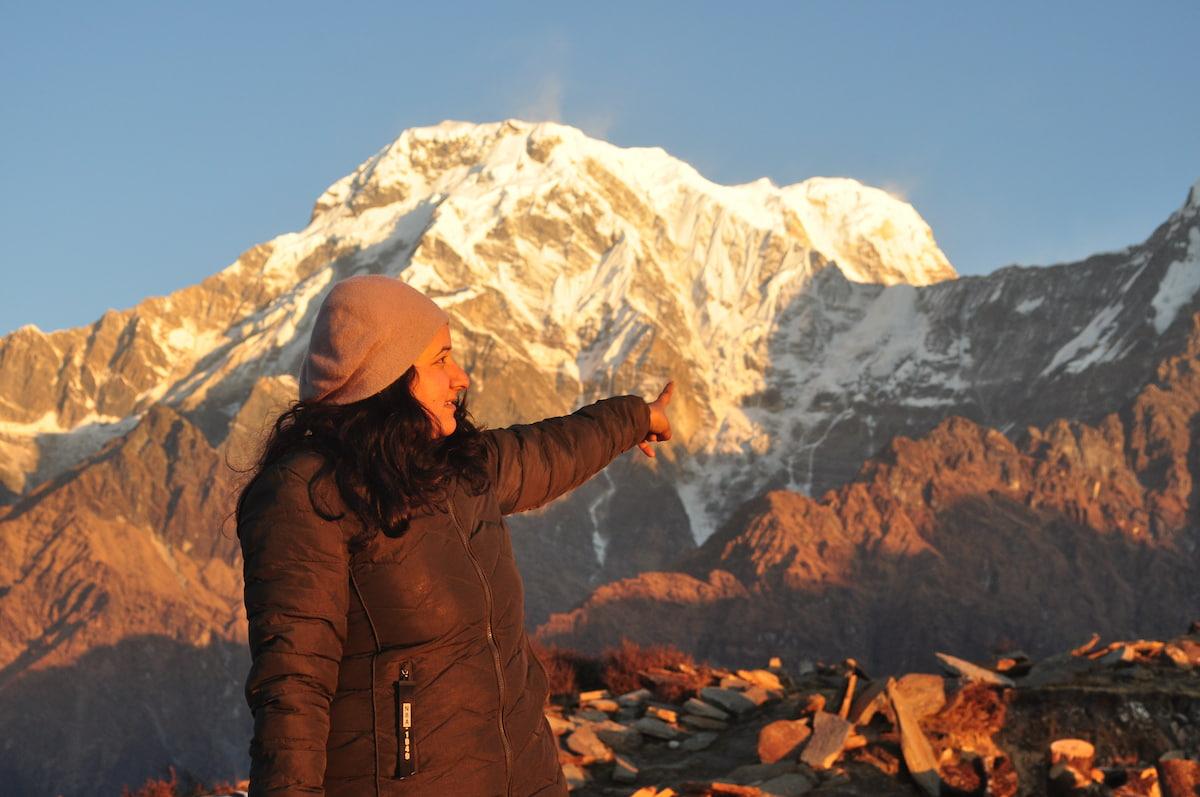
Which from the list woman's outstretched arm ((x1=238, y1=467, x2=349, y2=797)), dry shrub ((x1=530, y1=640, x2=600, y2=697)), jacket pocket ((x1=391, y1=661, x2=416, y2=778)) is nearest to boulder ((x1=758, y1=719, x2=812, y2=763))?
dry shrub ((x1=530, y1=640, x2=600, y2=697))

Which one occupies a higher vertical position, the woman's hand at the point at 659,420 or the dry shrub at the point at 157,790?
the woman's hand at the point at 659,420

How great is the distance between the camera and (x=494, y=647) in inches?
145

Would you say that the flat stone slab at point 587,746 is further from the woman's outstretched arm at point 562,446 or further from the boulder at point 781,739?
the woman's outstretched arm at point 562,446

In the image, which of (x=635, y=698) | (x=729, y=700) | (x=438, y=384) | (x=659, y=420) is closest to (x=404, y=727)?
(x=438, y=384)

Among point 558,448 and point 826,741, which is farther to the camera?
point 826,741

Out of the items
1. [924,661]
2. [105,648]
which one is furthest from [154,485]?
[924,661]

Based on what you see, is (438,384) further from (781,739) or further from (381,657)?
(781,739)

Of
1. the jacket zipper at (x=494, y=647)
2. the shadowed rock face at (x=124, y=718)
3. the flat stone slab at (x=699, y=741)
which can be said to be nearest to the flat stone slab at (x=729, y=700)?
the flat stone slab at (x=699, y=741)

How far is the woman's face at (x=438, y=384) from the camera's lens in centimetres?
383

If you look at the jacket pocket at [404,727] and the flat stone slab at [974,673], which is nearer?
the jacket pocket at [404,727]

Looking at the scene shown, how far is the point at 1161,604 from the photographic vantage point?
116125 millimetres

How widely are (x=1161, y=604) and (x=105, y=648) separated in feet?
298

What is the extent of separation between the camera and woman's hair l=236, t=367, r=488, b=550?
11.7ft

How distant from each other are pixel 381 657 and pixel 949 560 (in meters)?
119
